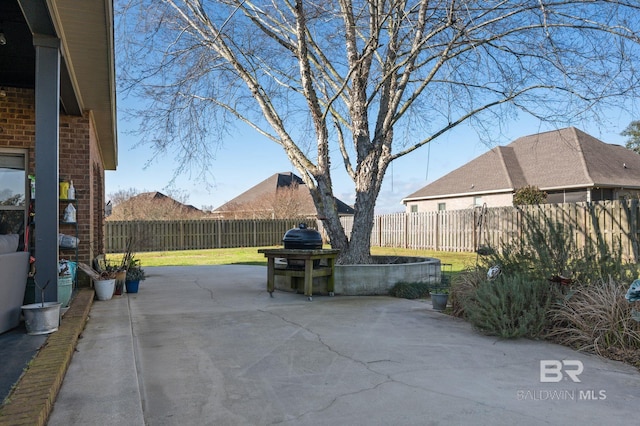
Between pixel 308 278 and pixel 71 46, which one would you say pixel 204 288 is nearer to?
pixel 308 278

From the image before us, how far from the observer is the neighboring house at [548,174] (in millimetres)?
21969

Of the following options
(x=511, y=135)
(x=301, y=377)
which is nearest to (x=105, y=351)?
(x=301, y=377)

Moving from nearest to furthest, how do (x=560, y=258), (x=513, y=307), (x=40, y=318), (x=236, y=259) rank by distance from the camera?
(x=40, y=318) → (x=513, y=307) → (x=560, y=258) → (x=236, y=259)

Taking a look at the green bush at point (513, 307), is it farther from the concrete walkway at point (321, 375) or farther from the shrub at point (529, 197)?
the shrub at point (529, 197)

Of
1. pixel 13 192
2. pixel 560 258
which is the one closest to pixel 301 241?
pixel 560 258

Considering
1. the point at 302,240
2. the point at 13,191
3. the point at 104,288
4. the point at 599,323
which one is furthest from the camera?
the point at 302,240

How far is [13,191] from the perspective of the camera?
25.0ft

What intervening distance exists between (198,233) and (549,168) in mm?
A: 18044

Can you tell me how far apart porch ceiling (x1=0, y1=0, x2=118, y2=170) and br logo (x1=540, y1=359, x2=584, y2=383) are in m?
5.53

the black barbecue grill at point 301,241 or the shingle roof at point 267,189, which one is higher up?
the shingle roof at point 267,189

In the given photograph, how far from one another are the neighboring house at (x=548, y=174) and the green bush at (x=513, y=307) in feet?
55.8

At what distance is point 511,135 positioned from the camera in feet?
31.1

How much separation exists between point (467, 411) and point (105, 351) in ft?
10.7

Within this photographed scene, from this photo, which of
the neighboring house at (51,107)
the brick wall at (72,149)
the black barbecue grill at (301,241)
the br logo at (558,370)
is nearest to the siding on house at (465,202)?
the black barbecue grill at (301,241)
